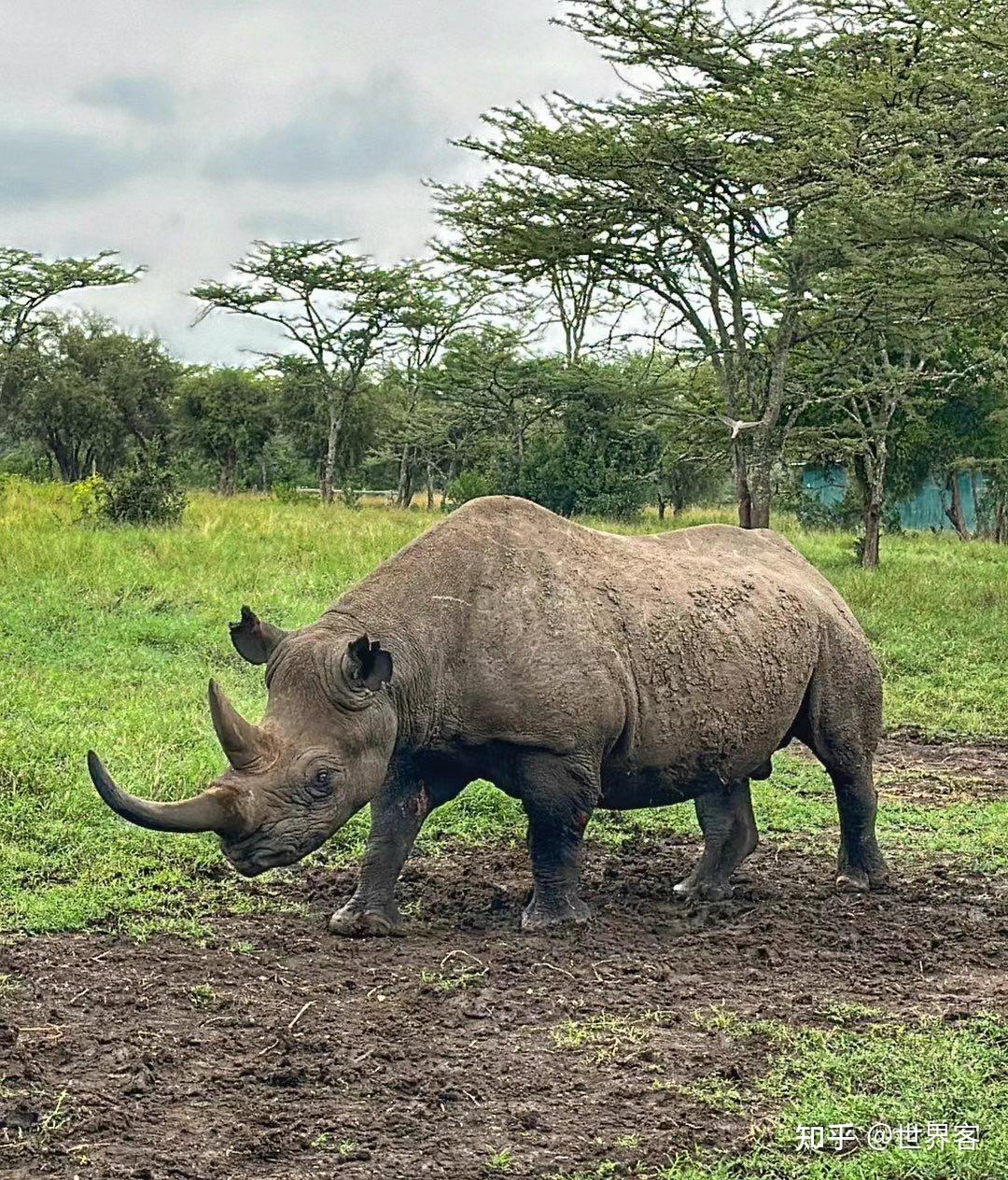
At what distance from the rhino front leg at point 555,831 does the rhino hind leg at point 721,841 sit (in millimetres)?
852

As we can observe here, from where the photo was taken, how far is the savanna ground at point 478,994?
428 centimetres

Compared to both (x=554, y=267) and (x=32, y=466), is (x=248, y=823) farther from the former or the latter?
(x=32, y=466)

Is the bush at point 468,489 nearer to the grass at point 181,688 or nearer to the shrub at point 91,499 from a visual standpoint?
the grass at point 181,688

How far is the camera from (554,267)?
21938 mm

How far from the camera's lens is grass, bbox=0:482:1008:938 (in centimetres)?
706

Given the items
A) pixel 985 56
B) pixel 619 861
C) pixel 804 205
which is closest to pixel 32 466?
pixel 804 205

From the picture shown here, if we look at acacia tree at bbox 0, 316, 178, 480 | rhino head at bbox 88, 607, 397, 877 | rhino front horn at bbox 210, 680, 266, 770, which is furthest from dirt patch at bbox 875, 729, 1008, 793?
acacia tree at bbox 0, 316, 178, 480

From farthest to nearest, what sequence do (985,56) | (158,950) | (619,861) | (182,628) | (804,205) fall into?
1. (804,205)
2. (985,56)
3. (182,628)
4. (619,861)
5. (158,950)

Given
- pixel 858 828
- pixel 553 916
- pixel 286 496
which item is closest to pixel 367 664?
pixel 553 916

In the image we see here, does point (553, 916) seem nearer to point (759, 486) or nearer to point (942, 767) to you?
point (942, 767)

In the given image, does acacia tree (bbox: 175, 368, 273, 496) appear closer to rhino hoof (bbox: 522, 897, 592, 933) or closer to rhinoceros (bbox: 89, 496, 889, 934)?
rhinoceros (bbox: 89, 496, 889, 934)

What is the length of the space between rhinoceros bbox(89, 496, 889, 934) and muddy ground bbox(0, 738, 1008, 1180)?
37 cm

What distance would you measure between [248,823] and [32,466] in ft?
125

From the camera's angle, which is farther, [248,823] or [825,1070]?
[248,823]
